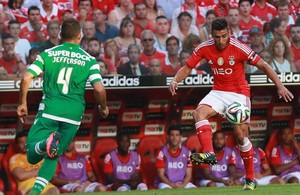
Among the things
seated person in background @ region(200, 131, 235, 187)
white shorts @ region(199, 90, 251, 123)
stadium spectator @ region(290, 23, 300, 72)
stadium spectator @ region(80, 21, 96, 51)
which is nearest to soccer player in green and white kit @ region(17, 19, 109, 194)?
white shorts @ region(199, 90, 251, 123)

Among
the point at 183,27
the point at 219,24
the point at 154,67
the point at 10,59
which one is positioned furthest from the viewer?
the point at 183,27

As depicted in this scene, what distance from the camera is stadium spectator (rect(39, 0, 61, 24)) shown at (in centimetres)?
1602

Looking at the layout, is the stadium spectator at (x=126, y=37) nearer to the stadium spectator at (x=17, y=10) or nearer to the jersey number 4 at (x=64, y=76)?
the stadium spectator at (x=17, y=10)

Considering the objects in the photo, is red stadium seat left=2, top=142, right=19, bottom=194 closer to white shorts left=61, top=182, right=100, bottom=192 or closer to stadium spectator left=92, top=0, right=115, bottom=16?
white shorts left=61, top=182, right=100, bottom=192

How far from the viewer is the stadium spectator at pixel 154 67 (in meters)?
15.9

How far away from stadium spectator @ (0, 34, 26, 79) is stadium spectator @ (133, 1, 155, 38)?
6.27ft

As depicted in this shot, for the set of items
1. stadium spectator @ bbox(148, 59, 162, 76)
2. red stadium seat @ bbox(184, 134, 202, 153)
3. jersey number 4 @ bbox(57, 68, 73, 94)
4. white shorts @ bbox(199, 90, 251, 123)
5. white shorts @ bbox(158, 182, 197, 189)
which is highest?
stadium spectator @ bbox(148, 59, 162, 76)

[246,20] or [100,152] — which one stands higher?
[246,20]

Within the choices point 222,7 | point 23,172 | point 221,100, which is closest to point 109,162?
point 23,172

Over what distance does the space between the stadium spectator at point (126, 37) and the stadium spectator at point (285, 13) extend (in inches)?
94.8

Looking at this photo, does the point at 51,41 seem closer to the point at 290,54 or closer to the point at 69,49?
the point at 290,54

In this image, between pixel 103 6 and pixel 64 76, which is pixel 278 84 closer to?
pixel 64 76

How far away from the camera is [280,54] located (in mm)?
16562

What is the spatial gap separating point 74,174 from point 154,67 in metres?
2.08
